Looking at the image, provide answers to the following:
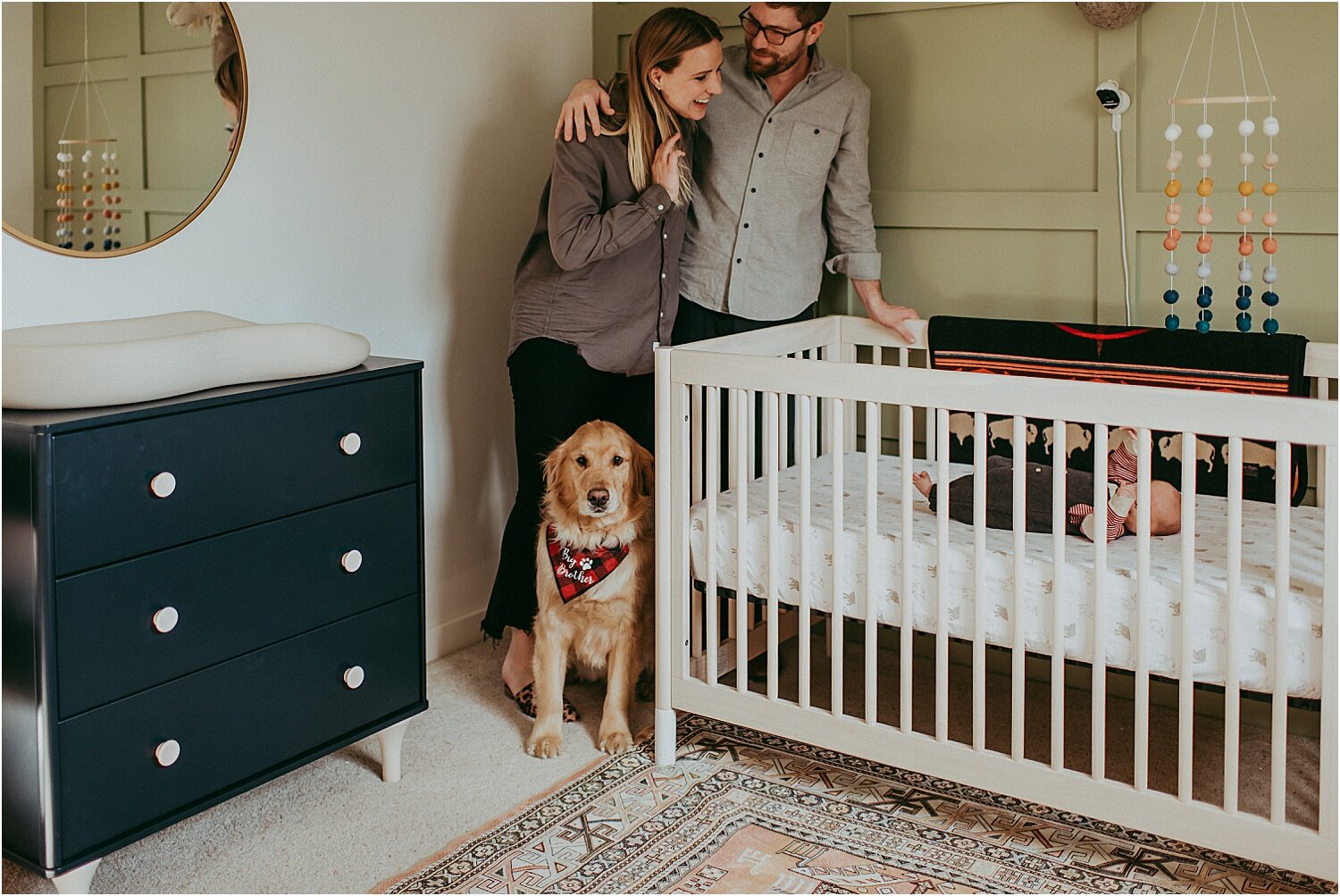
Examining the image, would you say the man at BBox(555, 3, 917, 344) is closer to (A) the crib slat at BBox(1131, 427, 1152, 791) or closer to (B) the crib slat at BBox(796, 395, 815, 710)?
(B) the crib slat at BBox(796, 395, 815, 710)

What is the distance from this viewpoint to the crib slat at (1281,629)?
1671 millimetres

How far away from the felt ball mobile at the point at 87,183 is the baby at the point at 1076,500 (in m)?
1.57

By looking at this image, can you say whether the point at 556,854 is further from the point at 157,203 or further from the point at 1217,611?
the point at 157,203

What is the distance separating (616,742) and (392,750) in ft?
1.47

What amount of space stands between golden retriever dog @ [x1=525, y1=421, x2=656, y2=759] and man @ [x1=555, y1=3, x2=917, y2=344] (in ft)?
1.68

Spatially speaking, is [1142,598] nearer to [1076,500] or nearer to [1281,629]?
[1281,629]

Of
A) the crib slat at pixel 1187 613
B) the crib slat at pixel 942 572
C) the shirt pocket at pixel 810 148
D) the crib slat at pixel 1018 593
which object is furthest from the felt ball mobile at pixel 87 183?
the crib slat at pixel 1187 613

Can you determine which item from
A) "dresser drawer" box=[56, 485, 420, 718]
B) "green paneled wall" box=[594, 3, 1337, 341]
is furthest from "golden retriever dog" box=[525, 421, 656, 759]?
"green paneled wall" box=[594, 3, 1337, 341]

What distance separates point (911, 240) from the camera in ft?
9.23

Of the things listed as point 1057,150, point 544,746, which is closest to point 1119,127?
point 1057,150

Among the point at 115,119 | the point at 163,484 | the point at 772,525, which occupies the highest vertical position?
the point at 115,119

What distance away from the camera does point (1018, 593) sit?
1951 mm

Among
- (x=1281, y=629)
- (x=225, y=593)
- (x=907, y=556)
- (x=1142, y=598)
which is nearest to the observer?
(x=1281, y=629)

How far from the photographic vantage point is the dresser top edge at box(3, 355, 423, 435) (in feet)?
5.49
